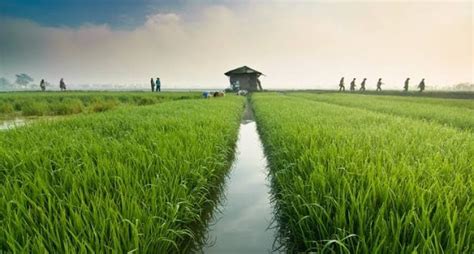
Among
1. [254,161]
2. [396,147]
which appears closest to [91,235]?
[396,147]

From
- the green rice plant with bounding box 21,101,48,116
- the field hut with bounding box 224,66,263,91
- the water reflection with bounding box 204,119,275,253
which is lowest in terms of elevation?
the water reflection with bounding box 204,119,275,253

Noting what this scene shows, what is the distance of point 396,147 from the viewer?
3.26m

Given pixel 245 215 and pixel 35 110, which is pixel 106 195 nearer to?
pixel 245 215

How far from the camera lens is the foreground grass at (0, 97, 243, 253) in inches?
56.7

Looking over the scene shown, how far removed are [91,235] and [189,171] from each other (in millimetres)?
1381

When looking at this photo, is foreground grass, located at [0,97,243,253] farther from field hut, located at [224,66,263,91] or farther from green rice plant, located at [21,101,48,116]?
field hut, located at [224,66,263,91]

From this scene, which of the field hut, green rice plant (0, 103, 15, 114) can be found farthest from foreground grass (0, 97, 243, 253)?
the field hut

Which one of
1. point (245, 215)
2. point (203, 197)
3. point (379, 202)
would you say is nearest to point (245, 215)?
point (245, 215)

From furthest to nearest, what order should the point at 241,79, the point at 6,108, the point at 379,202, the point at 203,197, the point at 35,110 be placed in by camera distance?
the point at 241,79
the point at 6,108
the point at 35,110
the point at 203,197
the point at 379,202

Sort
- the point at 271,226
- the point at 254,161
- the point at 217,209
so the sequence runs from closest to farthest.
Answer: the point at 271,226
the point at 217,209
the point at 254,161

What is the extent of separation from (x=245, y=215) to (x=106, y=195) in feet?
4.71

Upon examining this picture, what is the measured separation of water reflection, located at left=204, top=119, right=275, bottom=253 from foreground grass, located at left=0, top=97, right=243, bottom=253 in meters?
0.20

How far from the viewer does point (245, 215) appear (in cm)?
279

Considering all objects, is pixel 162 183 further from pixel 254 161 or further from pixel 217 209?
pixel 254 161
